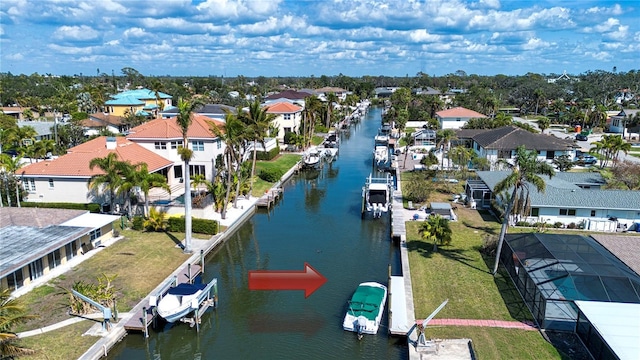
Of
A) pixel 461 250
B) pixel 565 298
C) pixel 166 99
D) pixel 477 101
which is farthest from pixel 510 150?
pixel 166 99

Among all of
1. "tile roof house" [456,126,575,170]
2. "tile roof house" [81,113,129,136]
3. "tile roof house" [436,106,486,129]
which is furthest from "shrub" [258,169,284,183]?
"tile roof house" [436,106,486,129]

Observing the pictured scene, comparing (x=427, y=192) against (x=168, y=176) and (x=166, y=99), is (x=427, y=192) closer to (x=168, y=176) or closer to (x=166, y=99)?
(x=168, y=176)

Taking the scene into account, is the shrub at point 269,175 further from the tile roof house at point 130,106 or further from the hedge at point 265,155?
the tile roof house at point 130,106

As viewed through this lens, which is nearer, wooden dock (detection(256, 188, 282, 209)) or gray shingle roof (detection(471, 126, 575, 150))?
wooden dock (detection(256, 188, 282, 209))

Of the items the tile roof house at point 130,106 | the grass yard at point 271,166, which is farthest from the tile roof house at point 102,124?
the grass yard at point 271,166

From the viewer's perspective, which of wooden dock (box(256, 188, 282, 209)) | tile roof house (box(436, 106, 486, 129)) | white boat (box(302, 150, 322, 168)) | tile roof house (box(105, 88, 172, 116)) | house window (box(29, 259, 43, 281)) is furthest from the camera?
tile roof house (box(105, 88, 172, 116))

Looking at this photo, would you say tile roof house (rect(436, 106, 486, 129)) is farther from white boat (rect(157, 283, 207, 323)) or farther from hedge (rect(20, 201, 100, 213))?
white boat (rect(157, 283, 207, 323))
